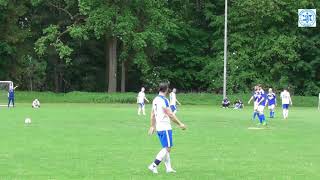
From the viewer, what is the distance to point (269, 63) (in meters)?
74.2

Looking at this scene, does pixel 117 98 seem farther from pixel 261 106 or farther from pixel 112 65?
pixel 261 106

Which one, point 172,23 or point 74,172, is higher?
point 172,23

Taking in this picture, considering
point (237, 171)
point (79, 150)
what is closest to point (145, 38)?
point (79, 150)

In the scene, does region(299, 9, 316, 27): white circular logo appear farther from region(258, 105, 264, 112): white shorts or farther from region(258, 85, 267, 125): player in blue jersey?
region(258, 105, 264, 112): white shorts

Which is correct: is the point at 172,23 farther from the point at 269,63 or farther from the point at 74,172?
the point at 74,172

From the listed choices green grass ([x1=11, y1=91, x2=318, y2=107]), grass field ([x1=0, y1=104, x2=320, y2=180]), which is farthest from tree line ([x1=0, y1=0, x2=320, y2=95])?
grass field ([x1=0, y1=104, x2=320, y2=180])

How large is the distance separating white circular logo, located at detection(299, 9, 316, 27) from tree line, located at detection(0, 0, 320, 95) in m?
6.43

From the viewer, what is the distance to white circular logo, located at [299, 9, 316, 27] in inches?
2440

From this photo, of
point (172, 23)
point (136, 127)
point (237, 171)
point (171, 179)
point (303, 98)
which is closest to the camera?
point (171, 179)

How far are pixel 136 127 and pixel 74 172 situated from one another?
15.0 m

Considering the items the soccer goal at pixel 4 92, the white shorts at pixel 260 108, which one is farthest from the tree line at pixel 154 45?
the white shorts at pixel 260 108

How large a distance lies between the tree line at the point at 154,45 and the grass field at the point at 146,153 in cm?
4103

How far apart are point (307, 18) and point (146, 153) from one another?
1876 inches

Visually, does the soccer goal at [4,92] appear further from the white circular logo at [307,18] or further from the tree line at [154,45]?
the white circular logo at [307,18]
